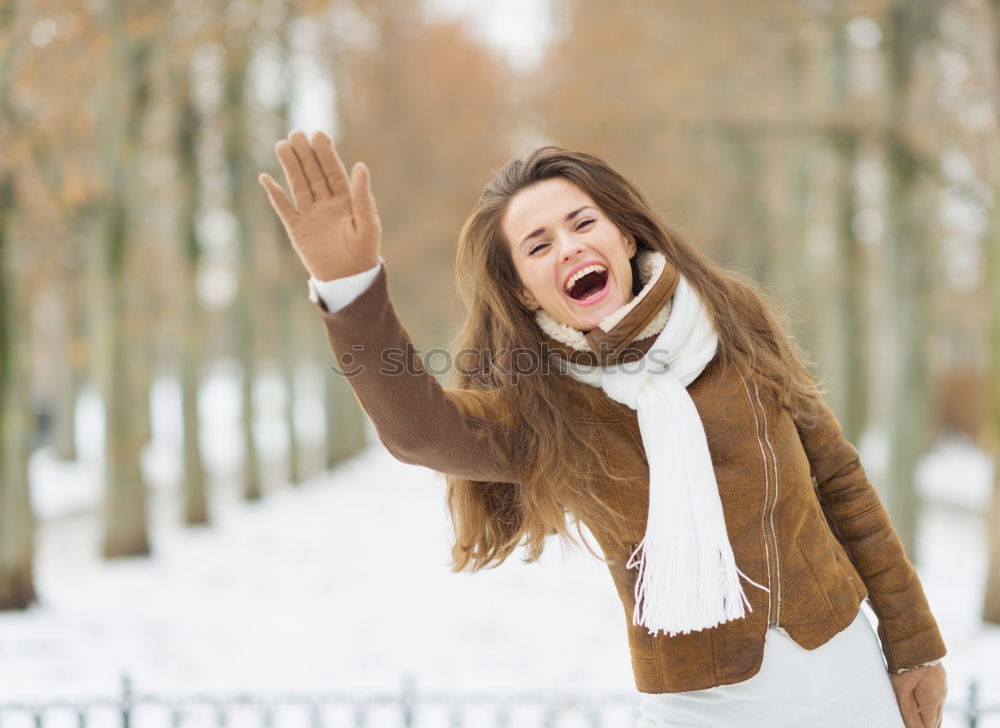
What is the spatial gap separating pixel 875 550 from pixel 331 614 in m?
6.08

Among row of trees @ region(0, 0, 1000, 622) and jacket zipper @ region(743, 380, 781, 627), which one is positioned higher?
row of trees @ region(0, 0, 1000, 622)

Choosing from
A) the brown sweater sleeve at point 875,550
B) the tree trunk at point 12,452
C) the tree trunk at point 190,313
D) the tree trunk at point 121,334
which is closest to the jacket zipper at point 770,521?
the brown sweater sleeve at point 875,550

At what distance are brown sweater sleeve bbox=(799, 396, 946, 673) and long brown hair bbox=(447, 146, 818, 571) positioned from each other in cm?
9

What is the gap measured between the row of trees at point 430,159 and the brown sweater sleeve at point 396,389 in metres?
3.23

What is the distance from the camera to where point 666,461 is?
1.79m

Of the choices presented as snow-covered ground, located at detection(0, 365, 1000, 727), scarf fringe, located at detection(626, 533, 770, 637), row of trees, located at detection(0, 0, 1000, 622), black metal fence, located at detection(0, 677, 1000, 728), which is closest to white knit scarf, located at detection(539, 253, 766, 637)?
scarf fringe, located at detection(626, 533, 770, 637)

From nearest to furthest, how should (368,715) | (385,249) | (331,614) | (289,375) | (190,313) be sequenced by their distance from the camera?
(368,715)
(331,614)
(190,313)
(385,249)
(289,375)

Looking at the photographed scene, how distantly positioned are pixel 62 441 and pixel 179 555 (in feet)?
42.4

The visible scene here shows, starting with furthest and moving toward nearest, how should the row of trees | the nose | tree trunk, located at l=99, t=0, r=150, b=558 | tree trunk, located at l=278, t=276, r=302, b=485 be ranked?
1. tree trunk, located at l=278, t=276, r=302, b=485
2. tree trunk, located at l=99, t=0, r=150, b=558
3. the row of trees
4. the nose

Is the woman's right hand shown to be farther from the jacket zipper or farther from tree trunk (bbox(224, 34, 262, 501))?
tree trunk (bbox(224, 34, 262, 501))

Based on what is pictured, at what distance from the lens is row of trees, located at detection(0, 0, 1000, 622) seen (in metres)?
7.78

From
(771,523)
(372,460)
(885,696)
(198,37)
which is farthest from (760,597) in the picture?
(372,460)

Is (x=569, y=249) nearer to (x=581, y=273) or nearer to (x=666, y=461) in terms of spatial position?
(x=581, y=273)

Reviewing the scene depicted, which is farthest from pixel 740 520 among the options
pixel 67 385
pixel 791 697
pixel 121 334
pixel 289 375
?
pixel 67 385
